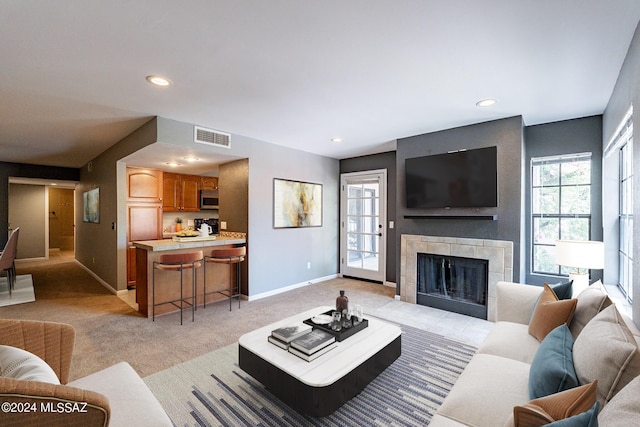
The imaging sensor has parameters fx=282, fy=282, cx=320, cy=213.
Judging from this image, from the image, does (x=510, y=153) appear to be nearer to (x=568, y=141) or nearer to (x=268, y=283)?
(x=568, y=141)

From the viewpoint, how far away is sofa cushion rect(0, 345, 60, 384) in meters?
1.10

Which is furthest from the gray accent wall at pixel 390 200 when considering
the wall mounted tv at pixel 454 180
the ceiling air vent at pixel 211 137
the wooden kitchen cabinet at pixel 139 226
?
the wooden kitchen cabinet at pixel 139 226

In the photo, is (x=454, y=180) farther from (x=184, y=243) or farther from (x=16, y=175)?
(x=16, y=175)

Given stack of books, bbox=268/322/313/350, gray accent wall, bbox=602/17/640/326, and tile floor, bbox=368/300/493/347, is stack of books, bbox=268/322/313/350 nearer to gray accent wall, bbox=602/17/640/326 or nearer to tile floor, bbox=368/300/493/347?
tile floor, bbox=368/300/493/347

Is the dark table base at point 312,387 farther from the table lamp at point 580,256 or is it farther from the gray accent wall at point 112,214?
the gray accent wall at point 112,214

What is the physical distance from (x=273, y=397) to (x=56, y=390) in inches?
56.7

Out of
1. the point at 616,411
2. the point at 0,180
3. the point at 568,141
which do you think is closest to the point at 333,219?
the point at 568,141

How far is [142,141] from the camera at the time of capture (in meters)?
3.73

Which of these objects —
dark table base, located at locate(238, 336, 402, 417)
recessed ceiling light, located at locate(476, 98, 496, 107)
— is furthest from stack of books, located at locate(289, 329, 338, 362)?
recessed ceiling light, located at locate(476, 98, 496, 107)

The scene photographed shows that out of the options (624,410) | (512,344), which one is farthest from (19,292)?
(624,410)

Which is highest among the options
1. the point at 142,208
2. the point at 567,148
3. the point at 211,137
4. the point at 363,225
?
the point at 211,137

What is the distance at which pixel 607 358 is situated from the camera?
3.49ft

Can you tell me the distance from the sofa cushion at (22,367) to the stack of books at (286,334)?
1225mm

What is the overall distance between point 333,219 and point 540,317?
423 centimetres
